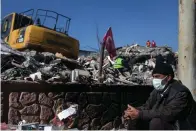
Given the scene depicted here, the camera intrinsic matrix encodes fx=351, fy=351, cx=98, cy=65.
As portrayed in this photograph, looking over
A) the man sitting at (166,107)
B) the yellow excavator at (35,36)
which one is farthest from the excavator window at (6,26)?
the man sitting at (166,107)

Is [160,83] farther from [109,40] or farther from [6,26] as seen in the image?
[6,26]

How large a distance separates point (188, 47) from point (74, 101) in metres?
3.80

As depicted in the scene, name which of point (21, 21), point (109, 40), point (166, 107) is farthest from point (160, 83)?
point (21, 21)

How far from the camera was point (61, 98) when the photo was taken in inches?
315

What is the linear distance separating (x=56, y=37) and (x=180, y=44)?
25.9ft

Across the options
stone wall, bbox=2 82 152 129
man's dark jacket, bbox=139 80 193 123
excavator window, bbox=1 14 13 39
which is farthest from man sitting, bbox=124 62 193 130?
excavator window, bbox=1 14 13 39

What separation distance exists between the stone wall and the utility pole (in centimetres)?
349

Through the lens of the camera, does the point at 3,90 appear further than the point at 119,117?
No

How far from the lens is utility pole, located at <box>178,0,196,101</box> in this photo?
17.0 ft

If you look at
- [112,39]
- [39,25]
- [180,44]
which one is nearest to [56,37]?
[39,25]

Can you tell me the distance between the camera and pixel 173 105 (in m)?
4.34

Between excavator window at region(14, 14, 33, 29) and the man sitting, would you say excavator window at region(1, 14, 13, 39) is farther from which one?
the man sitting

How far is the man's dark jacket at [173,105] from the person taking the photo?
14.2ft

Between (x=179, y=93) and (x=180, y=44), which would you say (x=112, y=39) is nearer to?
(x=180, y=44)
